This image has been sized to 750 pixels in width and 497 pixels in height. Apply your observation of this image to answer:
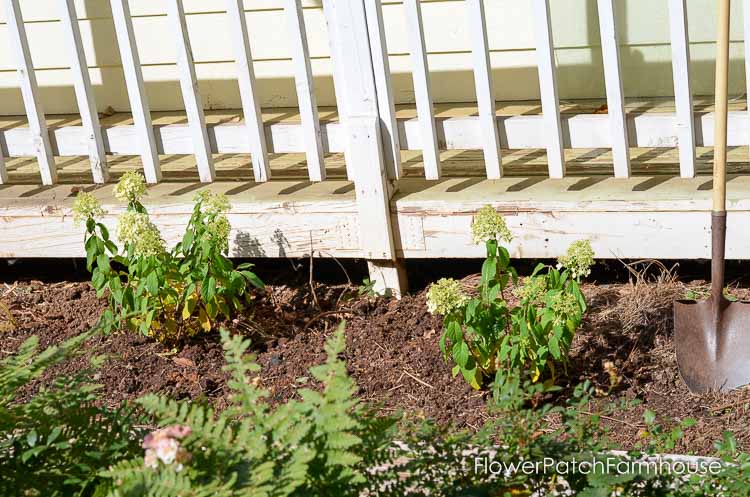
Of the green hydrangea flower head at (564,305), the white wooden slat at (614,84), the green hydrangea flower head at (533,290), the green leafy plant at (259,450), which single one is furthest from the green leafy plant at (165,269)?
the green leafy plant at (259,450)

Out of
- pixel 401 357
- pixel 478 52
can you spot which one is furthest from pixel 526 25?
pixel 401 357

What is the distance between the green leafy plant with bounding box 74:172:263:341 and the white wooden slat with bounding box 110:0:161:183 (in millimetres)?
560

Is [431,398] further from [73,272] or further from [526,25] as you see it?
[526,25]

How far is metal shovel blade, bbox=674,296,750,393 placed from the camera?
10.6 ft

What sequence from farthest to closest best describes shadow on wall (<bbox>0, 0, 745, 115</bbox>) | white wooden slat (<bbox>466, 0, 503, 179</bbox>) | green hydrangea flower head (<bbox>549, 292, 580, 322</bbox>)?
shadow on wall (<bbox>0, 0, 745, 115</bbox>) → white wooden slat (<bbox>466, 0, 503, 179</bbox>) → green hydrangea flower head (<bbox>549, 292, 580, 322</bbox>)

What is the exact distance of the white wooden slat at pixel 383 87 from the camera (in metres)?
3.69

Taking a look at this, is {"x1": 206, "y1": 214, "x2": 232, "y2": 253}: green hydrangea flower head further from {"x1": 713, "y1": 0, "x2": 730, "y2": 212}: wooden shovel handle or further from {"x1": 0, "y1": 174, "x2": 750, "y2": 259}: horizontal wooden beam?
{"x1": 713, "y1": 0, "x2": 730, "y2": 212}: wooden shovel handle

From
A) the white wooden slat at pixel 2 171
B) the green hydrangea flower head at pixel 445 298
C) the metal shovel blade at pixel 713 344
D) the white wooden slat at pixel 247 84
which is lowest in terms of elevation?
the metal shovel blade at pixel 713 344

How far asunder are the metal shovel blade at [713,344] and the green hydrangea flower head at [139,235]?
181 centimetres

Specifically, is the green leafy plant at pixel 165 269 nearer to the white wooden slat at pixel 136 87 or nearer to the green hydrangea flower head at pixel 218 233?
the green hydrangea flower head at pixel 218 233

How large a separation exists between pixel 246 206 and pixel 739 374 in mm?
1946

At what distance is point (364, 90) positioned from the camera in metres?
3.78

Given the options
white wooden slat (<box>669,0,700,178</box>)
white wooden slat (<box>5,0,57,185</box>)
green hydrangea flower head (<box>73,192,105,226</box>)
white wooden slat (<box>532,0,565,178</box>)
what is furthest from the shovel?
white wooden slat (<box>5,0,57,185</box>)

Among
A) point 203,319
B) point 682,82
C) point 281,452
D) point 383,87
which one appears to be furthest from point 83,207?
point 682,82
